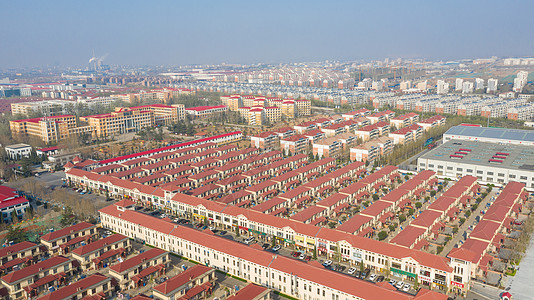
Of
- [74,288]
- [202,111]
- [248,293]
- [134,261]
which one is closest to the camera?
[248,293]

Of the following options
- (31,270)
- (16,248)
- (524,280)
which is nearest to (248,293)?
(31,270)

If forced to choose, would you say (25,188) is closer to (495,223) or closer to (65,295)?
(65,295)

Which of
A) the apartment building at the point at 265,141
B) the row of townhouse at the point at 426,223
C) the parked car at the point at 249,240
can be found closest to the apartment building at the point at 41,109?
the apartment building at the point at 265,141

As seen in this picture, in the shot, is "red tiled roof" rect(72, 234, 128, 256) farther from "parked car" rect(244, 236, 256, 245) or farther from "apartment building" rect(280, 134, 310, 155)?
"apartment building" rect(280, 134, 310, 155)

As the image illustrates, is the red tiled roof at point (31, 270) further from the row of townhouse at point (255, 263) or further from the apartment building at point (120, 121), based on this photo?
the apartment building at point (120, 121)

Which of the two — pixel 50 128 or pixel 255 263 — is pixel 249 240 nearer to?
A: pixel 255 263

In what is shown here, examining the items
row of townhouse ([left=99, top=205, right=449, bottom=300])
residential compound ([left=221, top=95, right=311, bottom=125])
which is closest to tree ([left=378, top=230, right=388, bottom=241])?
row of townhouse ([left=99, top=205, right=449, bottom=300])
